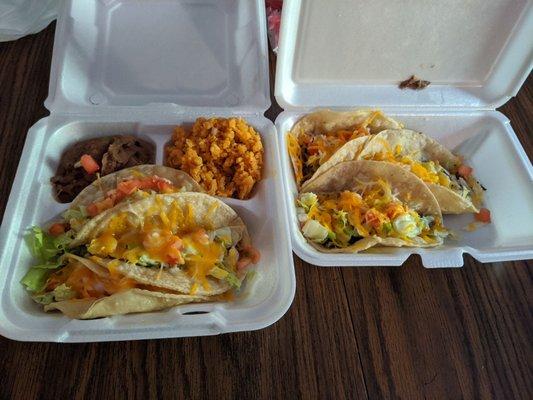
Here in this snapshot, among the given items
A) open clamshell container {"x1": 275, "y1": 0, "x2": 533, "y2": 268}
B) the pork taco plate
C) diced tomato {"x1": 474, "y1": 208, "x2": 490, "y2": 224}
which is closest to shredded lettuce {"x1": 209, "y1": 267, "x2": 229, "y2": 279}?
the pork taco plate

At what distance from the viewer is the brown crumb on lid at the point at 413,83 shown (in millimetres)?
1404

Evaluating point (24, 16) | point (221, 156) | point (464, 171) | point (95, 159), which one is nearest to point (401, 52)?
point (464, 171)

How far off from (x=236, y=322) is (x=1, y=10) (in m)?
1.56

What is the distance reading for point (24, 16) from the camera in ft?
5.40

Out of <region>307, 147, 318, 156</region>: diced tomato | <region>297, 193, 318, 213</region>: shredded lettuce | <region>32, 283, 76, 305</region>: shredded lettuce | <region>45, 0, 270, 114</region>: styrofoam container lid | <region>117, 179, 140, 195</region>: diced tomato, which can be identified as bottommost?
<region>32, 283, 76, 305</region>: shredded lettuce

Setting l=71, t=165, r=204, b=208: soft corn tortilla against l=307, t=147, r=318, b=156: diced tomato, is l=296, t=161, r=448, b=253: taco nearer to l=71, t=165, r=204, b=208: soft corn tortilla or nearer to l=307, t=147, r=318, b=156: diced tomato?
Result: l=307, t=147, r=318, b=156: diced tomato

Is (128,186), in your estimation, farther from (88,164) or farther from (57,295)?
(57,295)

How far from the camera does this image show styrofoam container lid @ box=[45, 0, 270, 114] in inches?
53.0

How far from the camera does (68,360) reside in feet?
3.22

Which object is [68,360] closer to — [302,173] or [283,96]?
A: [302,173]

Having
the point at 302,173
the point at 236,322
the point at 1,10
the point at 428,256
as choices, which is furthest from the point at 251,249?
the point at 1,10

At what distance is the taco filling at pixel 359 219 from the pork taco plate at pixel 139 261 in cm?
21

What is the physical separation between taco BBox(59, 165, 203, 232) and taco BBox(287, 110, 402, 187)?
359 mm

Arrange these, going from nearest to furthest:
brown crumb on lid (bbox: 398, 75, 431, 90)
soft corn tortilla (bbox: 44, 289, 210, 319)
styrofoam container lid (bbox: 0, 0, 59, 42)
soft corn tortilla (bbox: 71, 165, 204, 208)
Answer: soft corn tortilla (bbox: 44, 289, 210, 319)
soft corn tortilla (bbox: 71, 165, 204, 208)
brown crumb on lid (bbox: 398, 75, 431, 90)
styrofoam container lid (bbox: 0, 0, 59, 42)
